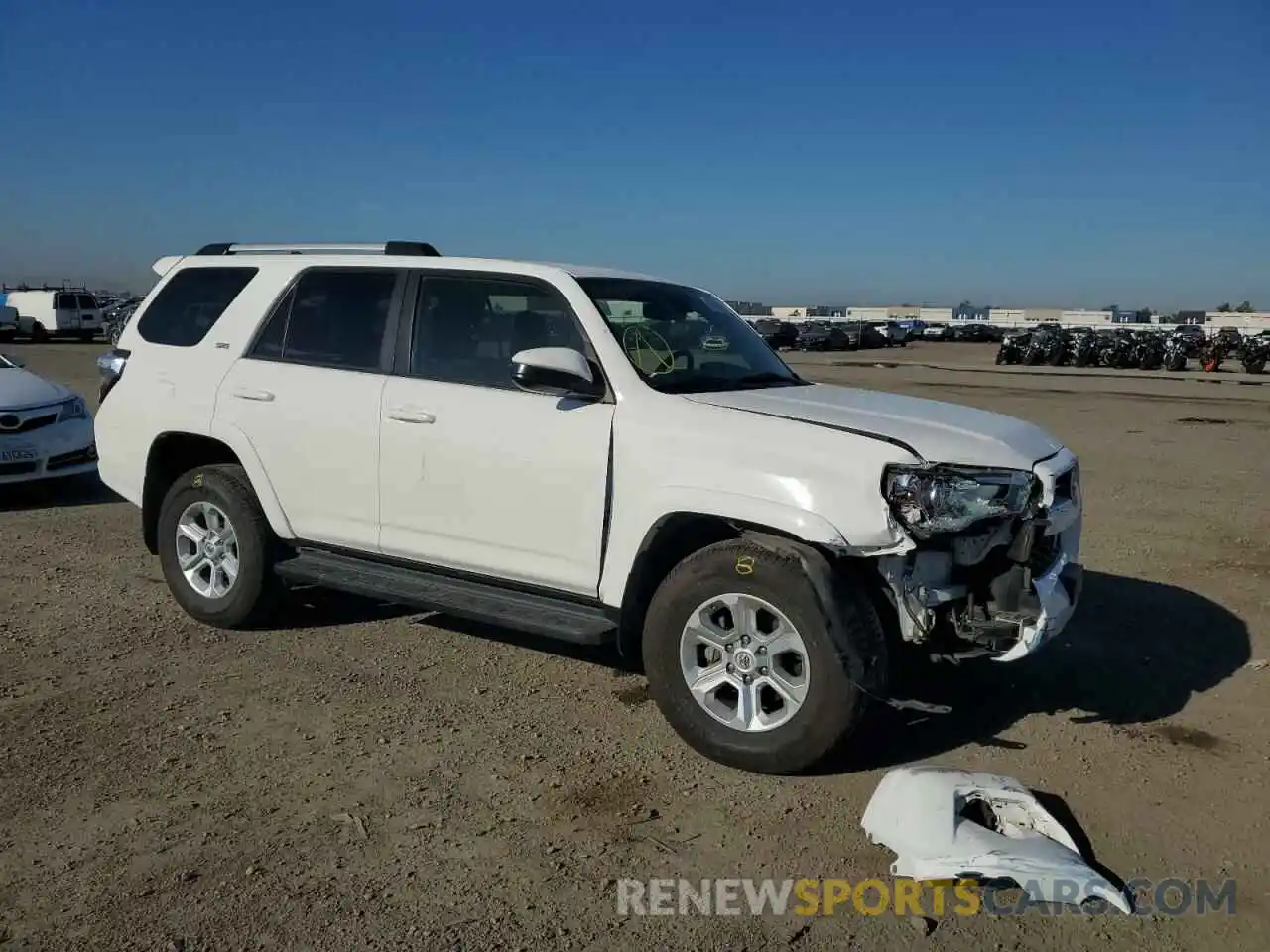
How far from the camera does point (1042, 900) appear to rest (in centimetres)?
331

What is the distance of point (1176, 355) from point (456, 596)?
41193mm

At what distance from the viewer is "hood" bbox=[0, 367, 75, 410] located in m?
9.41

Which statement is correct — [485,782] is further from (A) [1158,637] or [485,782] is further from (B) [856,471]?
(A) [1158,637]

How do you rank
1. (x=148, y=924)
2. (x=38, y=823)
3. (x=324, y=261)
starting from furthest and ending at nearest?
1. (x=324, y=261)
2. (x=38, y=823)
3. (x=148, y=924)

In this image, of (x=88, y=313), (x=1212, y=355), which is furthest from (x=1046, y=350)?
(x=88, y=313)

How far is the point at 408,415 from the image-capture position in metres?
5.04

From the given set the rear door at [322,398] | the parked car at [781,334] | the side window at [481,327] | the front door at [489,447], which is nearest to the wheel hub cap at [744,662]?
the front door at [489,447]

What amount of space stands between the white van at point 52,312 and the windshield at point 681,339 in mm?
41973

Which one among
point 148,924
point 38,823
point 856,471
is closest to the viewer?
point 148,924

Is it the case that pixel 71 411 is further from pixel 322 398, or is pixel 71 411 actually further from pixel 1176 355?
pixel 1176 355

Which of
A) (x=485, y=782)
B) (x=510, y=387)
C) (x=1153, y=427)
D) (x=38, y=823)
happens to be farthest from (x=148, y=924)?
(x=1153, y=427)

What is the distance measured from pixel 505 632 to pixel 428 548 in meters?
1.00

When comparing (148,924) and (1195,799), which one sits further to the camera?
(1195,799)

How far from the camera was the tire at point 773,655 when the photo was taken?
3955 mm
